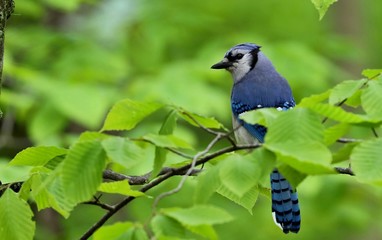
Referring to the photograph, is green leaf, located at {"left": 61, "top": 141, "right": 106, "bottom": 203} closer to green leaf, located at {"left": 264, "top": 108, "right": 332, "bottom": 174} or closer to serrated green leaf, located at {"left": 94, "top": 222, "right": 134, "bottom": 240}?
serrated green leaf, located at {"left": 94, "top": 222, "right": 134, "bottom": 240}

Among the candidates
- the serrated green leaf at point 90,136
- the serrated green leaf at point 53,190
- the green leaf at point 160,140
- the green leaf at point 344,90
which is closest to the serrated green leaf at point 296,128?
the green leaf at point 344,90

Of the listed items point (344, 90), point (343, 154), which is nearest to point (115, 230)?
point (343, 154)

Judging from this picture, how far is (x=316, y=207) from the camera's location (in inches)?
255

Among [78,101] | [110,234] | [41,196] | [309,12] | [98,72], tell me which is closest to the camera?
[110,234]

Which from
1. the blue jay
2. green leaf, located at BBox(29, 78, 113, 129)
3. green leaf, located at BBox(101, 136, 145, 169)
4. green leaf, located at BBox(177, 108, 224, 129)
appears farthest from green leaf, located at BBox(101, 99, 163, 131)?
green leaf, located at BBox(29, 78, 113, 129)

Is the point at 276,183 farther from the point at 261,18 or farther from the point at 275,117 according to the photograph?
the point at 261,18

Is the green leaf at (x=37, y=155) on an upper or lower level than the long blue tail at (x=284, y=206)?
upper

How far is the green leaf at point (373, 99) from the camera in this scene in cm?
180

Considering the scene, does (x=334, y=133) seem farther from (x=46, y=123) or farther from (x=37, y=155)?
(x=46, y=123)

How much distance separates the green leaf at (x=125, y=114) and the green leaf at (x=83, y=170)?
320 mm

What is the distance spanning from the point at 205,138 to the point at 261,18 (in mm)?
1310

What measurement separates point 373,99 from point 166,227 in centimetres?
55

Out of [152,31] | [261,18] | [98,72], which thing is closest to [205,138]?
[261,18]

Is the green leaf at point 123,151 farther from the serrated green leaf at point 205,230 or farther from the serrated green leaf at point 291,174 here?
the serrated green leaf at point 291,174
